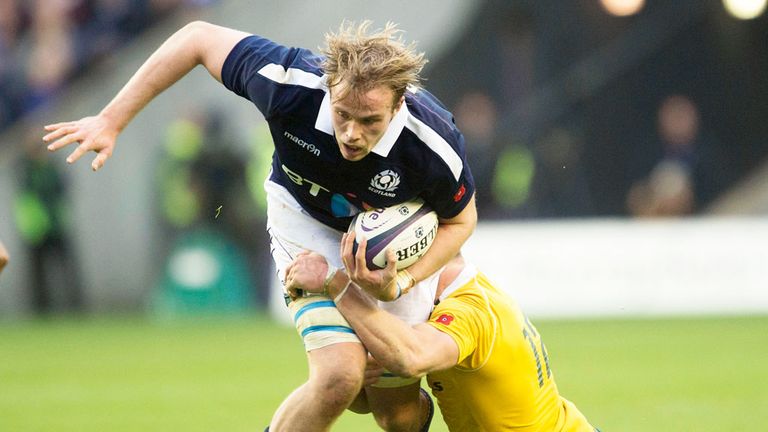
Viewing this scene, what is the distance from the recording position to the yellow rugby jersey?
585cm

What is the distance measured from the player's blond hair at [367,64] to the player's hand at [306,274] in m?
0.85

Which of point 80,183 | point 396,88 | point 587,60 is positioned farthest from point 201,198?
point 396,88

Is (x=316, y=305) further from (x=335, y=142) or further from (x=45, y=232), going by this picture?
(x=45, y=232)

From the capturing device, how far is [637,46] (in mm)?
17375

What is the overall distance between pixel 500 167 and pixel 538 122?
152cm

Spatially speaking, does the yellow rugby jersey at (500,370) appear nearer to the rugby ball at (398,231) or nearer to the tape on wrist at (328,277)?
the rugby ball at (398,231)

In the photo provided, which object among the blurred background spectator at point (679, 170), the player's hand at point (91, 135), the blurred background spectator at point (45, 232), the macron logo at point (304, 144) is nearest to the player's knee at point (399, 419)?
the macron logo at point (304, 144)

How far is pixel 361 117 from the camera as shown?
17.2ft

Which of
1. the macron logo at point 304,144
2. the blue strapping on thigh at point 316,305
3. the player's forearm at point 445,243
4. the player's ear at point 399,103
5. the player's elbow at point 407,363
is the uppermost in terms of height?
the player's ear at point 399,103

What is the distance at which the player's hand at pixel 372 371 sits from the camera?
20.2 ft

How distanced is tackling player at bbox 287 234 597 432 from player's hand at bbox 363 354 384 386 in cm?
25

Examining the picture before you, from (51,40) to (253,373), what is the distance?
7786 mm

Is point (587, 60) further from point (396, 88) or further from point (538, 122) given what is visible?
point (396, 88)

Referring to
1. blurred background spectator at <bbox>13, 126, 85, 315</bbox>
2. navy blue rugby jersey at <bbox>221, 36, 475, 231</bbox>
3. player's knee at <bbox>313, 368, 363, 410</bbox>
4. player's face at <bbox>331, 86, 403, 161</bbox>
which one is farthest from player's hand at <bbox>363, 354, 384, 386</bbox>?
blurred background spectator at <bbox>13, 126, 85, 315</bbox>
